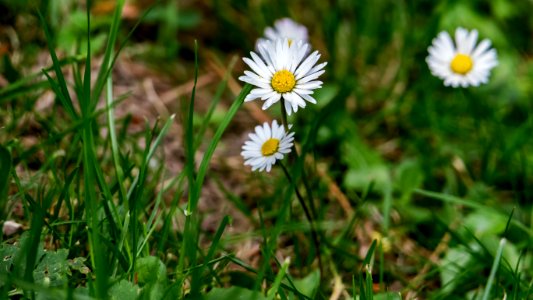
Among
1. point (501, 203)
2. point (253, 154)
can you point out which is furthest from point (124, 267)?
point (501, 203)

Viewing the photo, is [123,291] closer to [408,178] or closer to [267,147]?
[267,147]

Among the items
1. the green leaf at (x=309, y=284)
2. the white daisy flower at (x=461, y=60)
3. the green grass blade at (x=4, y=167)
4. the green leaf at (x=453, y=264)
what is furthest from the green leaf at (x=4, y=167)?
the white daisy flower at (x=461, y=60)

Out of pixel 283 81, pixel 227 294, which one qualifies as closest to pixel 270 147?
pixel 283 81

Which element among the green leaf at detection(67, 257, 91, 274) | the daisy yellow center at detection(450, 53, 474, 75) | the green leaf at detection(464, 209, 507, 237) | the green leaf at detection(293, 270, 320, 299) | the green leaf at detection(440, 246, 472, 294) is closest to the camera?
the green leaf at detection(67, 257, 91, 274)

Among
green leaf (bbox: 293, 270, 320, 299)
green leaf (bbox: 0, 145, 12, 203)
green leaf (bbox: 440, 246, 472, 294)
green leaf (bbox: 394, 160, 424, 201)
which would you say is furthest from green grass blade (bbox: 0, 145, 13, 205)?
green leaf (bbox: 394, 160, 424, 201)

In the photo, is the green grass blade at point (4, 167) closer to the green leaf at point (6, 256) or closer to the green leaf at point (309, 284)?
the green leaf at point (6, 256)

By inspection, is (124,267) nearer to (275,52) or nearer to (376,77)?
(275,52)

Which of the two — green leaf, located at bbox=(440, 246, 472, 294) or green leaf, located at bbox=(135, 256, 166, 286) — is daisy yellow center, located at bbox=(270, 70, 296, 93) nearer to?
green leaf, located at bbox=(135, 256, 166, 286)

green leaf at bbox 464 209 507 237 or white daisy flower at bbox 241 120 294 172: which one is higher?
white daisy flower at bbox 241 120 294 172

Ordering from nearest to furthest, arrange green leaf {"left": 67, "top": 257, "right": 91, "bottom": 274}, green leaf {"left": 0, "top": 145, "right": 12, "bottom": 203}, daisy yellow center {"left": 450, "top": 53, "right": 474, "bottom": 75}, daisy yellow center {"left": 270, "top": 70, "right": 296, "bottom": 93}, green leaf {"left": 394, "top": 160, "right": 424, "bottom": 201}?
green leaf {"left": 0, "top": 145, "right": 12, "bottom": 203} < green leaf {"left": 67, "top": 257, "right": 91, "bottom": 274} < daisy yellow center {"left": 270, "top": 70, "right": 296, "bottom": 93} < green leaf {"left": 394, "top": 160, "right": 424, "bottom": 201} < daisy yellow center {"left": 450, "top": 53, "right": 474, "bottom": 75}

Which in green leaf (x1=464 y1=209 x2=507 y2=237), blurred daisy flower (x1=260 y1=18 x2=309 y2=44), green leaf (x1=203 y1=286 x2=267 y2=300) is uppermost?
blurred daisy flower (x1=260 y1=18 x2=309 y2=44)
